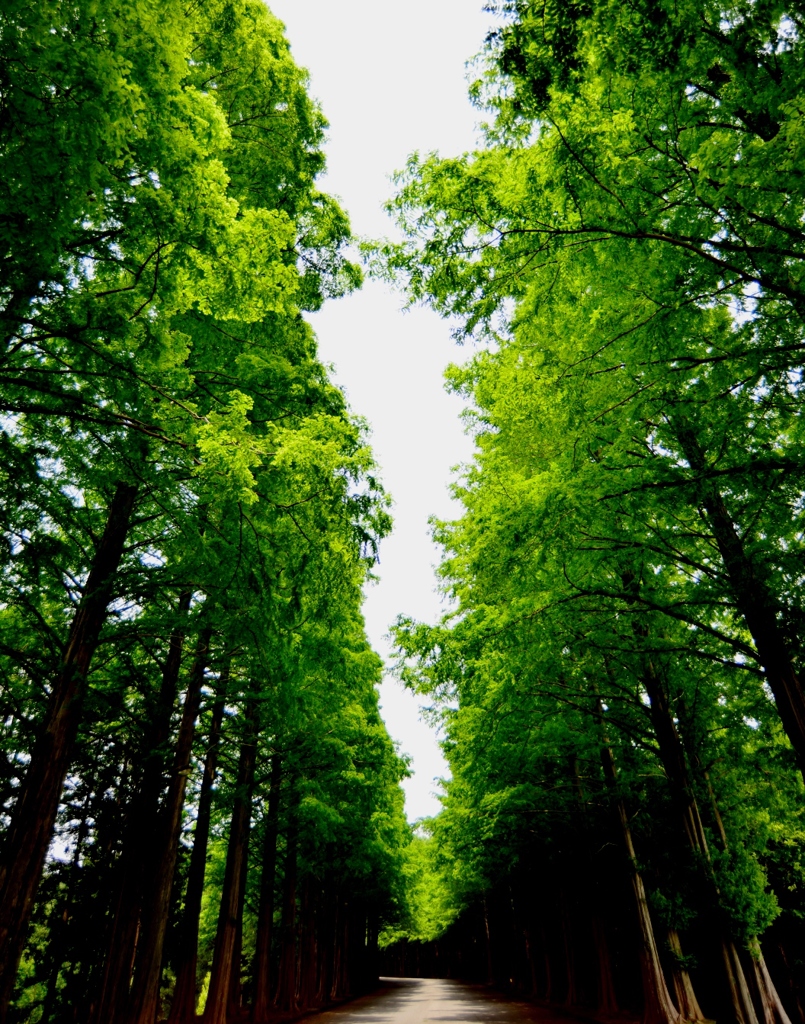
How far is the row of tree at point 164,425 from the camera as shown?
3637 mm

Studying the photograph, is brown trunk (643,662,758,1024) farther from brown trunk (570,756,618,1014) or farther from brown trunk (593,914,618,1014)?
brown trunk (593,914,618,1014)

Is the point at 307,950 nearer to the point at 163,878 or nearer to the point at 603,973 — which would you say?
the point at 603,973

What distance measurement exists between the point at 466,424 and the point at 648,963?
11.6m

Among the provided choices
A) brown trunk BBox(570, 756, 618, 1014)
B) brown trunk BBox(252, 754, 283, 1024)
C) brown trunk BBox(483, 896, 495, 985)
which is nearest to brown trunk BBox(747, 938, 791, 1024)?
brown trunk BBox(570, 756, 618, 1014)

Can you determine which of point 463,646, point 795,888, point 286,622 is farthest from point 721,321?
point 795,888

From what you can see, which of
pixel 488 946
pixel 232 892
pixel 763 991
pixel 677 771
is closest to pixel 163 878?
pixel 232 892

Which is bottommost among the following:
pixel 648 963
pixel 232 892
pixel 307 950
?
pixel 307 950

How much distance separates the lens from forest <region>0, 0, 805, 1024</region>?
3625mm

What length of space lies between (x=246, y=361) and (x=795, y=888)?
1900cm

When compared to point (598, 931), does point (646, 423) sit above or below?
above

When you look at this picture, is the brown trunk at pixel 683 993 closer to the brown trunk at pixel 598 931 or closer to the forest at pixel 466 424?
the forest at pixel 466 424

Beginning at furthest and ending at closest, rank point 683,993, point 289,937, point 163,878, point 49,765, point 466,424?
point 289,937 < point 466,424 < point 683,993 < point 163,878 < point 49,765

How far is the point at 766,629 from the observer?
621 centimetres

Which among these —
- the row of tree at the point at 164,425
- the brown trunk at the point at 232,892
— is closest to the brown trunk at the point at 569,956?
the row of tree at the point at 164,425
